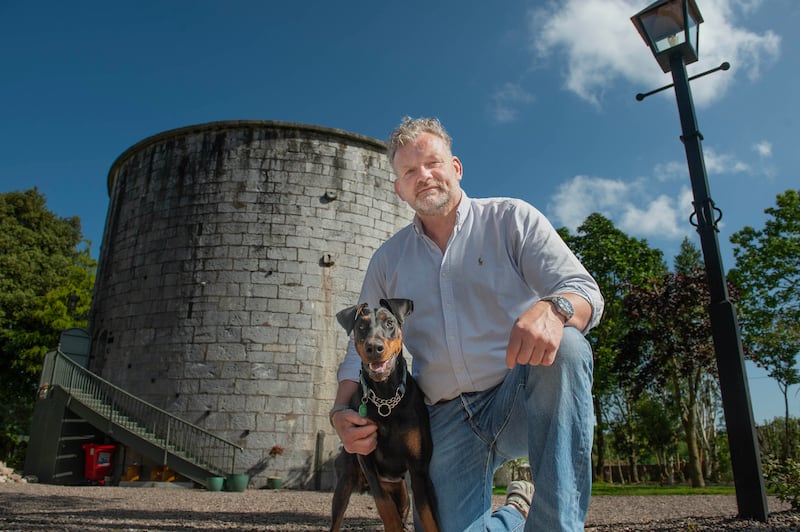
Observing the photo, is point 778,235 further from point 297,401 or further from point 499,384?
point 499,384

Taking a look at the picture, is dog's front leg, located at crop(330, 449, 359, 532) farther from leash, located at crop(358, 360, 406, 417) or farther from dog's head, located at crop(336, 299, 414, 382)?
dog's head, located at crop(336, 299, 414, 382)

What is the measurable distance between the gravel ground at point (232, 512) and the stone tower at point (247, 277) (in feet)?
6.54

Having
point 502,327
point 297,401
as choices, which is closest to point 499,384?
point 502,327

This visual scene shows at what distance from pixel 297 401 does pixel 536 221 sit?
10870 mm

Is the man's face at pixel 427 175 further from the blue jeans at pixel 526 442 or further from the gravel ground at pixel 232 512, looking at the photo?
the gravel ground at pixel 232 512

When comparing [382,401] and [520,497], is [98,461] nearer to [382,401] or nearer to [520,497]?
[520,497]

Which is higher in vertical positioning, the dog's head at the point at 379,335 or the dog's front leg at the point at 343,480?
the dog's head at the point at 379,335

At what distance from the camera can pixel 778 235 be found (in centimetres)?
2031

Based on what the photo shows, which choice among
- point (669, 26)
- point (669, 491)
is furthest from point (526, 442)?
point (669, 491)

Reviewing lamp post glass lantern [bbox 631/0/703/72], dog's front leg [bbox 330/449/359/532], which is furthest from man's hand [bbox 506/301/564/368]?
lamp post glass lantern [bbox 631/0/703/72]

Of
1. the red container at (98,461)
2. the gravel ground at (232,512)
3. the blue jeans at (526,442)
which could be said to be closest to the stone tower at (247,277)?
the red container at (98,461)

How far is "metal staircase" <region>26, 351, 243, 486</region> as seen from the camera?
1180 cm

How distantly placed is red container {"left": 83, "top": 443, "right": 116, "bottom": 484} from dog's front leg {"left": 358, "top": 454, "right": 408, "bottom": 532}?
42.0ft

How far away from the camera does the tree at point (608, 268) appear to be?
22.4m
